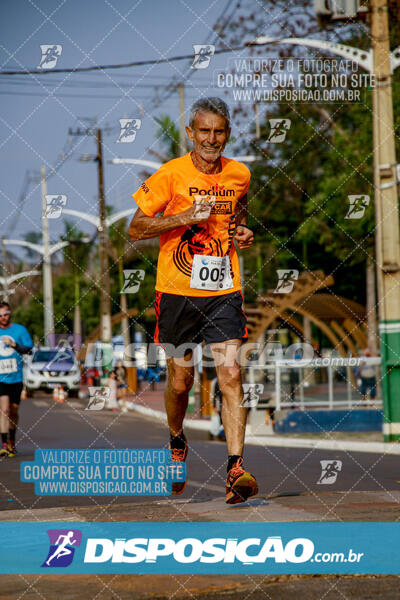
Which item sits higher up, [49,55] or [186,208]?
[49,55]

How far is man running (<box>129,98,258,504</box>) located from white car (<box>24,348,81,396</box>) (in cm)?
3055

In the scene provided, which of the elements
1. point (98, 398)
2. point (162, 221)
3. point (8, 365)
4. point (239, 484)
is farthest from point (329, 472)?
point (8, 365)

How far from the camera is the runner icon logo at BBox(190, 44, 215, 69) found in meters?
7.79

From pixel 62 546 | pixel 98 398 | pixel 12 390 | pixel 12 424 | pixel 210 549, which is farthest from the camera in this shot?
pixel 12 390

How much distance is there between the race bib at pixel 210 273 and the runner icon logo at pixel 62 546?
4.79 feet

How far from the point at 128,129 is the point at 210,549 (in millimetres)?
3594

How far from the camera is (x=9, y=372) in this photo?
12.1m

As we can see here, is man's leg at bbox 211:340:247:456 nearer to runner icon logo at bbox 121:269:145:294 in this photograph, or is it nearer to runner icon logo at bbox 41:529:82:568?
runner icon logo at bbox 41:529:82:568

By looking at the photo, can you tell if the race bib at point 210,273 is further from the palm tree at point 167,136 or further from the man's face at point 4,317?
the palm tree at point 167,136

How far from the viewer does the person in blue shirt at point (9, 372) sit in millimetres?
11969

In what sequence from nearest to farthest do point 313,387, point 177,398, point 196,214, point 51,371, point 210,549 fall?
1. point 210,549
2. point 196,214
3. point 177,398
4. point 313,387
5. point 51,371

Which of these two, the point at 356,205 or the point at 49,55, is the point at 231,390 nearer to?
the point at 49,55

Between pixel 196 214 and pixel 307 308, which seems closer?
pixel 196 214

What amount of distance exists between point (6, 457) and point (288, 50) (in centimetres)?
1234
